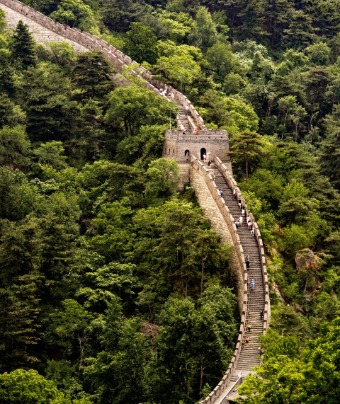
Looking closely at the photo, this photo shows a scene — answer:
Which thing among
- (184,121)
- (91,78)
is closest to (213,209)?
(184,121)

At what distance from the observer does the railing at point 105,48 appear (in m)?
85.4

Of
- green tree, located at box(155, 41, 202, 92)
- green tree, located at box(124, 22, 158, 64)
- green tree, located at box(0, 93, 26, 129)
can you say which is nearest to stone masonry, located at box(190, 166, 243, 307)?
green tree, located at box(0, 93, 26, 129)

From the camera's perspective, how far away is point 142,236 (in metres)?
67.4

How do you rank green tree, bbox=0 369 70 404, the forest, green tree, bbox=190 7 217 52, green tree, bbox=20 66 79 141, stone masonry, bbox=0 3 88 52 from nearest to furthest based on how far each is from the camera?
green tree, bbox=0 369 70 404
the forest
green tree, bbox=20 66 79 141
stone masonry, bbox=0 3 88 52
green tree, bbox=190 7 217 52

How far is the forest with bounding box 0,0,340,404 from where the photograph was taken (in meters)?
52.7

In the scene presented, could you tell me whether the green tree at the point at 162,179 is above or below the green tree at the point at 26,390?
above

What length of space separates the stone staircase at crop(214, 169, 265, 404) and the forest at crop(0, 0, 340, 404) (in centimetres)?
Answer: 108

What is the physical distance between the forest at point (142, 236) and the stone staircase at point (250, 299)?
108cm

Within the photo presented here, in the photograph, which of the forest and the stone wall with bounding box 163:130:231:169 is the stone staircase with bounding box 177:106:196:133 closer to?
the forest

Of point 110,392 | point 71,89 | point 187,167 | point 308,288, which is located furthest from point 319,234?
point 71,89

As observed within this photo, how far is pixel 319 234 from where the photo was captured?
2739 inches

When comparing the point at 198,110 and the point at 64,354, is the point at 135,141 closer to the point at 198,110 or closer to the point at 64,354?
the point at 198,110

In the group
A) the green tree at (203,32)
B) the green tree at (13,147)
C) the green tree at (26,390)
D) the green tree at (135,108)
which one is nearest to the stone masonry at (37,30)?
the green tree at (135,108)

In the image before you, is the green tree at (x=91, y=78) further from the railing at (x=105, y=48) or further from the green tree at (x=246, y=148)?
the green tree at (x=246, y=148)
